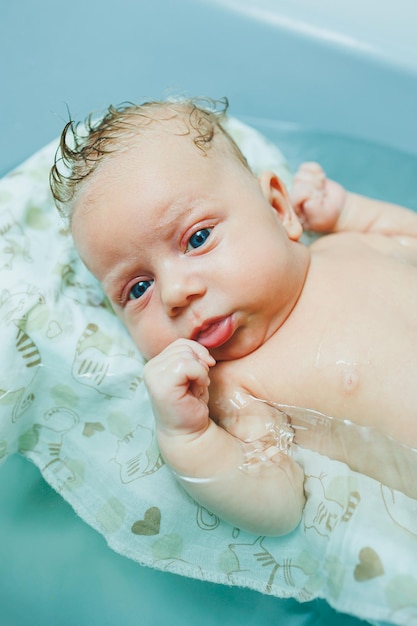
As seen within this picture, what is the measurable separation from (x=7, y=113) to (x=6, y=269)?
24.4 inches

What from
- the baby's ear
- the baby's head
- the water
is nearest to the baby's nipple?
the baby's head

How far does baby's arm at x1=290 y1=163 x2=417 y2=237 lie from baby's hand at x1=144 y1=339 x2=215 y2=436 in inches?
19.7

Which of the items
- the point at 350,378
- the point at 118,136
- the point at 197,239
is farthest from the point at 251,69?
the point at 350,378

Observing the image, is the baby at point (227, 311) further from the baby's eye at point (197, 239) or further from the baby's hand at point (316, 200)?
the baby's hand at point (316, 200)

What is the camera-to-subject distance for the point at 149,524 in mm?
1052

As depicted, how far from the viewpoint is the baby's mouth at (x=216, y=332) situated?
38.6 inches

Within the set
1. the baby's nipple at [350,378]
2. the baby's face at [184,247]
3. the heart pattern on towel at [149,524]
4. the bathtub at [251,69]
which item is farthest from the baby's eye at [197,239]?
the bathtub at [251,69]

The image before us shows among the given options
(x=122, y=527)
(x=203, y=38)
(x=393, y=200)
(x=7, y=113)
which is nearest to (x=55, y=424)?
(x=122, y=527)

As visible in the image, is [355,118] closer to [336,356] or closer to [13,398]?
[336,356]

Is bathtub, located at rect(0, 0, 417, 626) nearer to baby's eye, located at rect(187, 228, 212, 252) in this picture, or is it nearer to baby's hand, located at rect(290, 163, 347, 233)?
baby's hand, located at rect(290, 163, 347, 233)

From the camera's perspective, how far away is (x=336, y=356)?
997 millimetres

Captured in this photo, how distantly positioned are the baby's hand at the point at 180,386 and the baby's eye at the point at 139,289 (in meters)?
0.14

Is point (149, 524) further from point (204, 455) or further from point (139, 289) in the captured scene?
point (139, 289)

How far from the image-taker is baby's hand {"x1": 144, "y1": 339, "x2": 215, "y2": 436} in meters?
0.88
